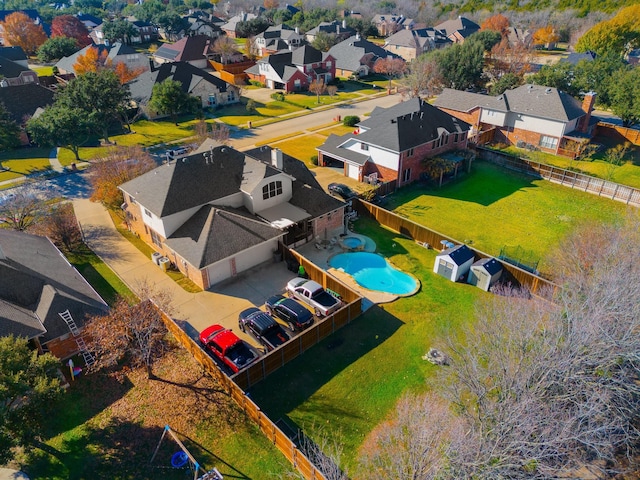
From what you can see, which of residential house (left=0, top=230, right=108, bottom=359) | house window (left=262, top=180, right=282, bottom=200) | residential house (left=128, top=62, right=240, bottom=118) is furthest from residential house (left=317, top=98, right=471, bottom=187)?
residential house (left=128, top=62, right=240, bottom=118)

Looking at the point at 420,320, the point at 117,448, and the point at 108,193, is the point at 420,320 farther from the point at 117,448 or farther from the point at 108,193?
the point at 108,193

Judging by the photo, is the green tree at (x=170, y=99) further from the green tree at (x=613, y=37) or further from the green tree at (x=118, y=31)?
the green tree at (x=613, y=37)

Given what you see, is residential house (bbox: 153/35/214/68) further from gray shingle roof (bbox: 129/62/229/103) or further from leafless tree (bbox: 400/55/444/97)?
leafless tree (bbox: 400/55/444/97)

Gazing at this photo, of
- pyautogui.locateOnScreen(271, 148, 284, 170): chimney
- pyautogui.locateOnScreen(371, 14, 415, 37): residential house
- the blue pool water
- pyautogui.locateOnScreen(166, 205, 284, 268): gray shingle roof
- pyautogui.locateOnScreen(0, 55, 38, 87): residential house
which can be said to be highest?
pyautogui.locateOnScreen(371, 14, 415, 37): residential house

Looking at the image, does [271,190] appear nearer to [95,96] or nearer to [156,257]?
[156,257]

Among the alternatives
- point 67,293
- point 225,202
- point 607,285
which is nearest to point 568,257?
point 607,285

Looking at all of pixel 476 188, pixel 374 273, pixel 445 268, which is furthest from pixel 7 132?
pixel 476 188
